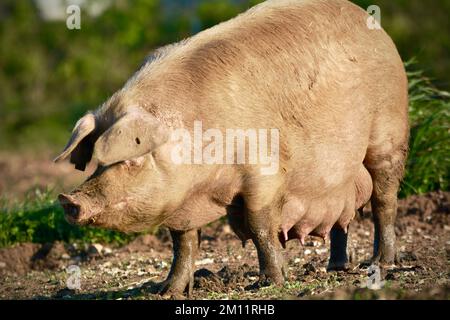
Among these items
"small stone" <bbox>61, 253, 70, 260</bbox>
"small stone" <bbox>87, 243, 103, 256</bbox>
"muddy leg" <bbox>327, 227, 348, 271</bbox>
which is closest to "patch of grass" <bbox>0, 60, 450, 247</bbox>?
"small stone" <bbox>87, 243, 103, 256</bbox>

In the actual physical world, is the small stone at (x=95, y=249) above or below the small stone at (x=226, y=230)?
below

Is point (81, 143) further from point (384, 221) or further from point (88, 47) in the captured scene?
point (88, 47)

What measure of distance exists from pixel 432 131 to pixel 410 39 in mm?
8632

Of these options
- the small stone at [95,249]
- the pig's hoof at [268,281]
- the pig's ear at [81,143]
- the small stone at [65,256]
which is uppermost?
the pig's ear at [81,143]

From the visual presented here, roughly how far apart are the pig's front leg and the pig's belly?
2.06 feet

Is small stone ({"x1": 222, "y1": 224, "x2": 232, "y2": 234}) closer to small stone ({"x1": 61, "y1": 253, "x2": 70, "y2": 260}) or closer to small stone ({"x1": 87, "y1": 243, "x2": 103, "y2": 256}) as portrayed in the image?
small stone ({"x1": 87, "y1": 243, "x2": 103, "y2": 256})

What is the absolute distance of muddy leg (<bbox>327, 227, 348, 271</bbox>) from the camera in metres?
7.40

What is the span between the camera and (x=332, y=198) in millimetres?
7090

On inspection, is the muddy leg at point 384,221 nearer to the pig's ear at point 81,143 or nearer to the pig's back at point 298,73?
the pig's back at point 298,73

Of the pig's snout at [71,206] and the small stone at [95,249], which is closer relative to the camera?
the pig's snout at [71,206]

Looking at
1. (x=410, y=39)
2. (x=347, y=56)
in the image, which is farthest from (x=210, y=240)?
(x=410, y=39)

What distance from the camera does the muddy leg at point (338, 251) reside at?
24.3 feet

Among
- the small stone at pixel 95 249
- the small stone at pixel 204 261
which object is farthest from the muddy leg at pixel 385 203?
the small stone at pixel 95 249

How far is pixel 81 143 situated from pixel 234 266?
2191 mm
